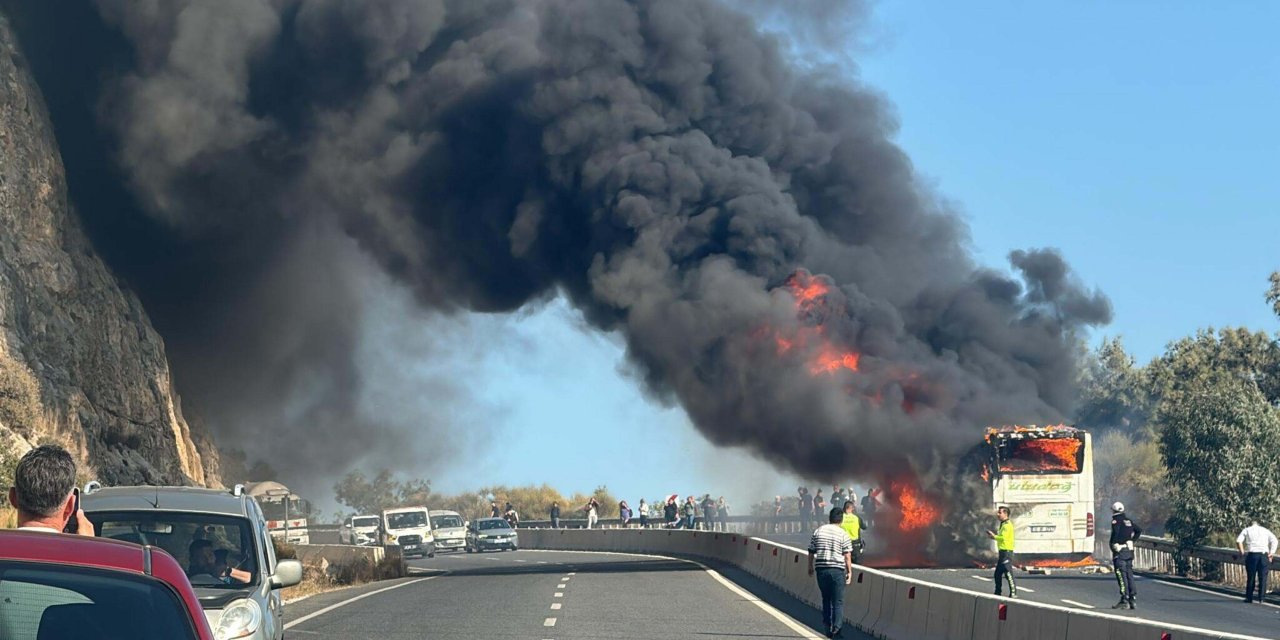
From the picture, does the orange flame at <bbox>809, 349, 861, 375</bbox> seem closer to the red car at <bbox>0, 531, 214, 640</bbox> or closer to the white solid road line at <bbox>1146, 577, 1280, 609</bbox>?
the white solid road line at <bbox>1146, 577, 1280, 609</bbox>

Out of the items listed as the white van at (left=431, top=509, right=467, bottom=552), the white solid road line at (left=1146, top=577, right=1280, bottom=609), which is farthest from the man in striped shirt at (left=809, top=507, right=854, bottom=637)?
the white van at (left=431, top=509, right=467, bottom=552)

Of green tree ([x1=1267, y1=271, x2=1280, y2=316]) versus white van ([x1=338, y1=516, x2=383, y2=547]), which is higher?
green tree ([x1=1267, y1=271, x2=1280, y2=316])

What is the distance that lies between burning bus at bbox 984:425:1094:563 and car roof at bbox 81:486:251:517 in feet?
70.2

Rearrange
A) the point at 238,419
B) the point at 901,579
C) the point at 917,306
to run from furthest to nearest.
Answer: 1. the point at 238,419
2. the point at 917,306
3. the point at 901,579

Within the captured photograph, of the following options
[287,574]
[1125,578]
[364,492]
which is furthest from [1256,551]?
[364,492]

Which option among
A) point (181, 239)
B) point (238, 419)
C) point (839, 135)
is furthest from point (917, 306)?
point (238, 419)

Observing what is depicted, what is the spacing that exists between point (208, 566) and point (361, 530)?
42.3 meters

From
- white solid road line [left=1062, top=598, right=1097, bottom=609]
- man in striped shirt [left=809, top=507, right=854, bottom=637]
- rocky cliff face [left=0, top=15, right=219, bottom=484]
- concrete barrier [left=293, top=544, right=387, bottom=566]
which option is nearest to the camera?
man in striped shirt [left=809, top=507, right=854, bottom=637]

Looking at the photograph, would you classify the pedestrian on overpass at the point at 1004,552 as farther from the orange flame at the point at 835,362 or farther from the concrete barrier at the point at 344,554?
the concrete barrier at the point at 344,554

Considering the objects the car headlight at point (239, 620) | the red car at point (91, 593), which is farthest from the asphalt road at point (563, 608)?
the red car at point (91, 593)

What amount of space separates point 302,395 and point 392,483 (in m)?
61.0

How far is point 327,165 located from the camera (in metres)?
47.8

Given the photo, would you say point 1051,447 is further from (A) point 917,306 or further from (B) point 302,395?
(B) point 302,395

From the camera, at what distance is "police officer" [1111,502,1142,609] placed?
23078 millimetres
